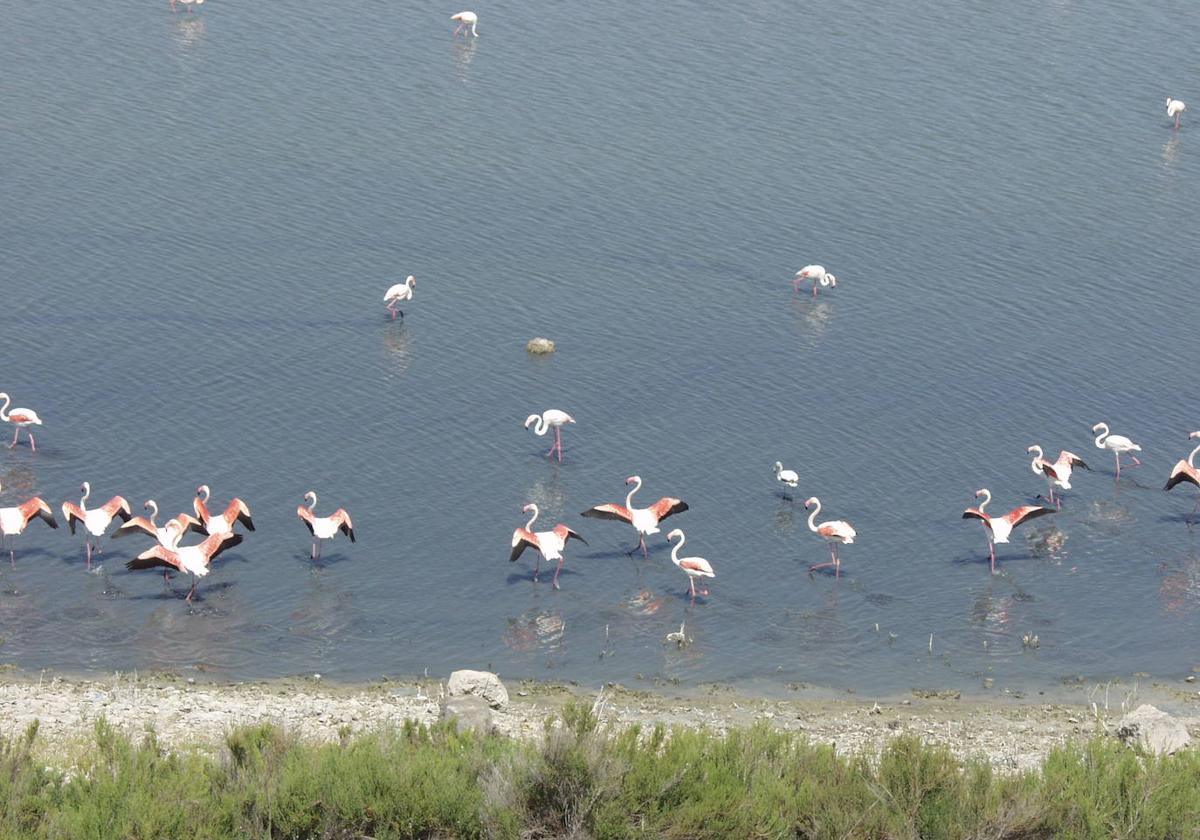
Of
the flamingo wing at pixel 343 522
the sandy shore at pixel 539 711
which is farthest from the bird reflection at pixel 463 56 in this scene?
the sandy shore at pixel 539 711

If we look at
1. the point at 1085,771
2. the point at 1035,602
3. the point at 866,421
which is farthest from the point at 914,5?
the point at 1085,771

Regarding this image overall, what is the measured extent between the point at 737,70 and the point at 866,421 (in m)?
21.3

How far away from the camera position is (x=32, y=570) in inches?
1175

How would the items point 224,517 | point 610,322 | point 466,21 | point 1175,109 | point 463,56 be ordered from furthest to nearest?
1. point 466,21
2. point 463,56
3. point 1175,109
4. point 610,322
5. point 224,517

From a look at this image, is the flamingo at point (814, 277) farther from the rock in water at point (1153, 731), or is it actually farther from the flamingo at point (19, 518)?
the rock in water at point (1153, 731)

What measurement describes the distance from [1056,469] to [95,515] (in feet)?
58.0

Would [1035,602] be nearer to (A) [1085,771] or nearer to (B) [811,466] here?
(B) [811,466]

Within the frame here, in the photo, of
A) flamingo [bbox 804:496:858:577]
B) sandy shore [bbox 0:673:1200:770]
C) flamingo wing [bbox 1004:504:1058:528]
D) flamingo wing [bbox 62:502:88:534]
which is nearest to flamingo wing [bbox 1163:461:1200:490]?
flamingo wing [bbox 1004:504:1058:528]

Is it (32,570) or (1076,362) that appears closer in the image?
(32,570)

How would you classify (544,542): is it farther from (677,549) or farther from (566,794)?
(566,794)

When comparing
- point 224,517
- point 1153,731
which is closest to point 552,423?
point 224,517

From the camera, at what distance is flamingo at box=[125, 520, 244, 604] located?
2898cm

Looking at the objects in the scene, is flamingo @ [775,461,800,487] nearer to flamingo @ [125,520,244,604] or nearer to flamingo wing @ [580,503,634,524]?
flamingo wing @ [580,503,634,524]

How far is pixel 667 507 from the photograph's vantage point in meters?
31.6
